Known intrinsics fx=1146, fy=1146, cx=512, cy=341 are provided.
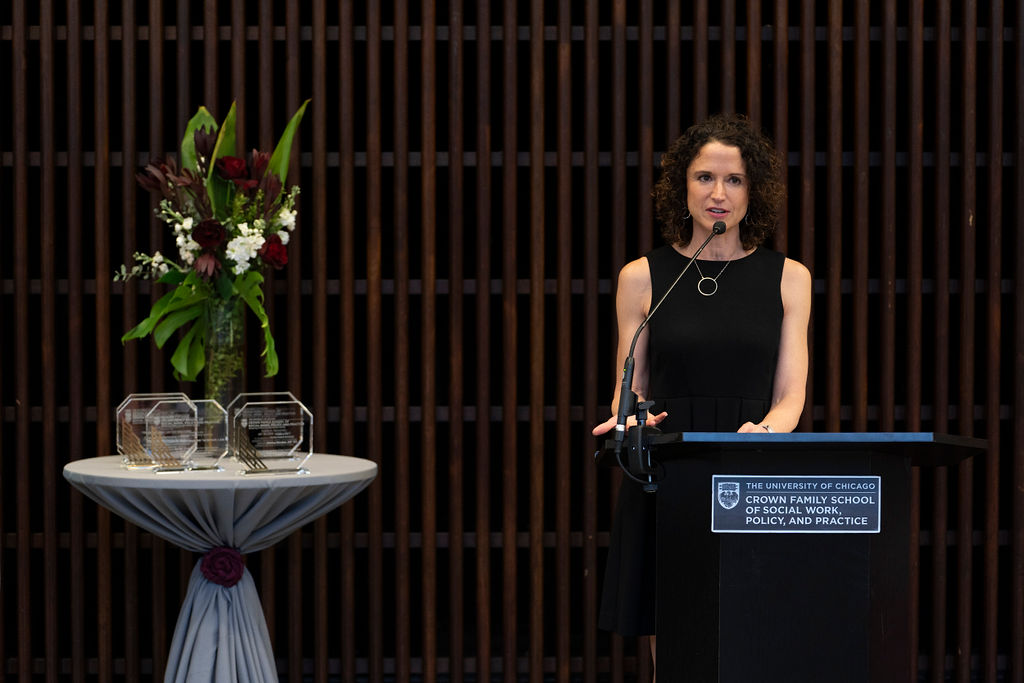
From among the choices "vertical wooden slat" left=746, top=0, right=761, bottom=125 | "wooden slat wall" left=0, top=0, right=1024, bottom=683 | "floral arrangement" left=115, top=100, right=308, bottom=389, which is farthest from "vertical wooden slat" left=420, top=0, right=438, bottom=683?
"vertical wooden slat" left=746, top=0, right=761, bottom=125

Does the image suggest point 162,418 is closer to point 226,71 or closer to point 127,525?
point 127,525

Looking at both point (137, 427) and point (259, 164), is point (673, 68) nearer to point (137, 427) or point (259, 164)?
point (259, 164)

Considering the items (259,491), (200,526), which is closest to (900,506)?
(259,491)

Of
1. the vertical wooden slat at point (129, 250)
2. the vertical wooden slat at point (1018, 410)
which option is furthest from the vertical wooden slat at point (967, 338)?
the vertical wooden slat at point (129, 250)

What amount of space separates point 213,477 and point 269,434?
23 cm

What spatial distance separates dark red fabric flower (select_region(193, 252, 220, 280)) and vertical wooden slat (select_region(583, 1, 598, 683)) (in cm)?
119

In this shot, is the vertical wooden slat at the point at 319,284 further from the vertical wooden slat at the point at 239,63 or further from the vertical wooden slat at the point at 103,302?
the vertical wooden slat at the point at 103,302

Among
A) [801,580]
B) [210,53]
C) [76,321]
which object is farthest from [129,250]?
[801,580]

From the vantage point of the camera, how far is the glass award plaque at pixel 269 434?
279 cm

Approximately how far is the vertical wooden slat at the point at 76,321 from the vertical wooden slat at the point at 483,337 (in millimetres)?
1224

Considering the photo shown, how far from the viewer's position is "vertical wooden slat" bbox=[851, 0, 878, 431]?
11.6ft

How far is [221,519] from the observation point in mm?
2725

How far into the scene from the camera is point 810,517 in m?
1.86

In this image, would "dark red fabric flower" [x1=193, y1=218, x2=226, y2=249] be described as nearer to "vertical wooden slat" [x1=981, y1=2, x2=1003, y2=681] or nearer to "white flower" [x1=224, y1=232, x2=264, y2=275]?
"white flower" [x1=224, y1=232, x2=264, y2=275]
